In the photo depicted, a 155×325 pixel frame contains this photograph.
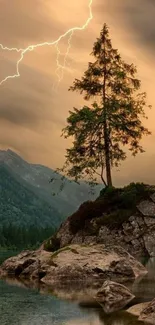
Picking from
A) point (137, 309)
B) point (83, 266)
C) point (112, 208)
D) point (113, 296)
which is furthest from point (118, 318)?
point (112, 208)

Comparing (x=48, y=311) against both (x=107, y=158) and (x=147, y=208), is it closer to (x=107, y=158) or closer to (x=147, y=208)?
(x=147, y=208)

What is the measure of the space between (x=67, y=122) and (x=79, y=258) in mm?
28659

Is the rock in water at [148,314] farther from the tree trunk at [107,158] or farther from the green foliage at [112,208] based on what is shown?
the tree trunk at [107,158]

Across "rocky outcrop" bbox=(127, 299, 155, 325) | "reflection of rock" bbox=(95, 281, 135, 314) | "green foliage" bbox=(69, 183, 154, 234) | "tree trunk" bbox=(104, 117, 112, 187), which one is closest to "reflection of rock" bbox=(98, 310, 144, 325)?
"rocky outcrop" bbox=(127, 299, 155, 325)

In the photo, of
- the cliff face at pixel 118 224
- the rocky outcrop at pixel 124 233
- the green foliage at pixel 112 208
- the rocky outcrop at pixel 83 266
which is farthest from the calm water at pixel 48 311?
the green foliage at pixel 112 208

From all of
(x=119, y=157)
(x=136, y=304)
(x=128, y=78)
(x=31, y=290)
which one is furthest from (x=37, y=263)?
(x=128, y=78)

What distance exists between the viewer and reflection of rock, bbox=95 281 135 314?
19.7 m

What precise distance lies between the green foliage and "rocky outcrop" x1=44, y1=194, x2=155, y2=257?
144 mm

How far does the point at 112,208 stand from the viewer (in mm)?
51094

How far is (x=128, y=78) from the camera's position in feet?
194

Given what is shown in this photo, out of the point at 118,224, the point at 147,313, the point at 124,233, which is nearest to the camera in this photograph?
the point at 147,313

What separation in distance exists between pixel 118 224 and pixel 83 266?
58.8 ft

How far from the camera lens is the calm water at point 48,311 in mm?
16094

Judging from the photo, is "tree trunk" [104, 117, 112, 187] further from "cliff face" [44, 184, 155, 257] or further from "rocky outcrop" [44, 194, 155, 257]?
"rocky outcrop" [44, 194, 155, 257]
